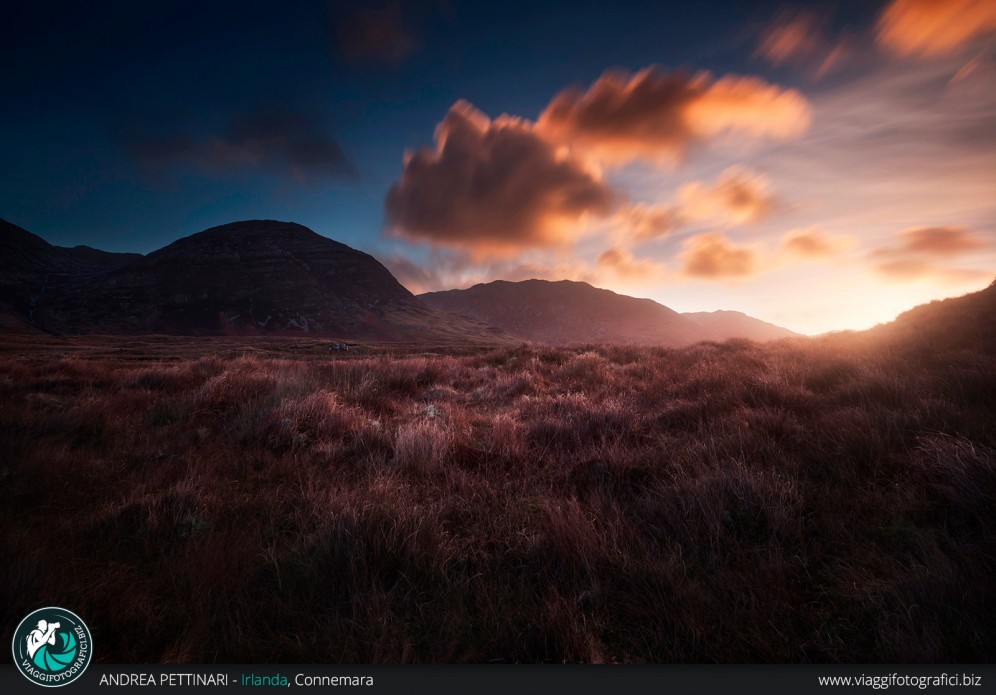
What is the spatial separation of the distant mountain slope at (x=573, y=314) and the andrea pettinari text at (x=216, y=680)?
145m

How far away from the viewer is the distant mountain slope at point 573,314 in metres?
154

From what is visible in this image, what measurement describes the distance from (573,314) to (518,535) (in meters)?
170

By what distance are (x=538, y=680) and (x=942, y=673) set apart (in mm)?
1787

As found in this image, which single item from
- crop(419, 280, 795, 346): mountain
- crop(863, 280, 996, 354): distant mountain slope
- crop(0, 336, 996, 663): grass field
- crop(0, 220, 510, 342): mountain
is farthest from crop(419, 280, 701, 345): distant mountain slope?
crop(0, 336, 996, 663): grass field

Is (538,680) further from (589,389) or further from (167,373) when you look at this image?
(167,373)

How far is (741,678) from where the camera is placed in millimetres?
1524

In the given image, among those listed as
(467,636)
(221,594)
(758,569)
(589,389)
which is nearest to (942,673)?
(758,569)

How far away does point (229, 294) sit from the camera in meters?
94.2

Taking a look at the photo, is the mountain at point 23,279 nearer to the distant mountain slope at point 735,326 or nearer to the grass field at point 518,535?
the grass field at point 518,535

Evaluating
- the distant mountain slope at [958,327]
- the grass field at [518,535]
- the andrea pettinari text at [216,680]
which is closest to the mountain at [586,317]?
the distant mountain slope at [958,327]
